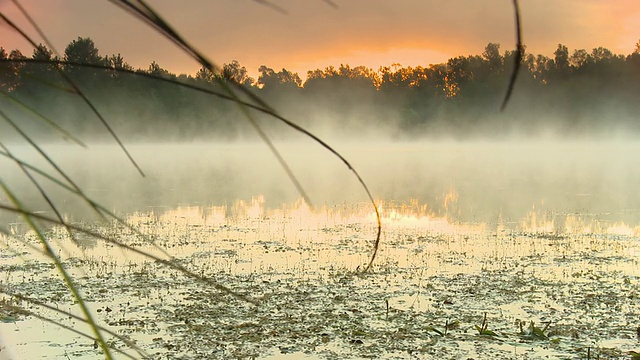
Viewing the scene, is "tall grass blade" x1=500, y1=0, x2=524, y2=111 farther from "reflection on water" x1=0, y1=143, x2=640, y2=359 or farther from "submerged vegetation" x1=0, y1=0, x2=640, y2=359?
"reflection on water" x1=0, y1=143, x2=640, y2=359

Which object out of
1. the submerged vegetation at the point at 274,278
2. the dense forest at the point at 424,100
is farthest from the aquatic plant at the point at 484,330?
the dense forest at the point at 424,100

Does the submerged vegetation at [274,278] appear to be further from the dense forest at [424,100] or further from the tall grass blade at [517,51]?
the dense forest at [424,100]

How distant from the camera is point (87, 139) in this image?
2795 inches

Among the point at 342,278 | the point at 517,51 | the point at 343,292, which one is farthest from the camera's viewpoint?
the point at 342,278

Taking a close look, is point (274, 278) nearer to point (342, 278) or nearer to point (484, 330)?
point (342, 278)

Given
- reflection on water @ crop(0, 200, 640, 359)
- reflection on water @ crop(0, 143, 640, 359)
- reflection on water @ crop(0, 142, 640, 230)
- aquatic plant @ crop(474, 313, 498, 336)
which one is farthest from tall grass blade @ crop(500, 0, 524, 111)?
reflection on water @ crop(0, 142, 640, 230)

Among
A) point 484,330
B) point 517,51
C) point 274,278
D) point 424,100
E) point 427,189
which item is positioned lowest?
point 484,330

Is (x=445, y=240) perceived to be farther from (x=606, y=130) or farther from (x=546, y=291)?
(x=606, y=130)

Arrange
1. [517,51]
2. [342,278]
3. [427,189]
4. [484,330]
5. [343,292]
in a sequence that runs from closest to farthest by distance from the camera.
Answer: [517,51] < [484,330] < [343,292] < [342,278] < [427,189]

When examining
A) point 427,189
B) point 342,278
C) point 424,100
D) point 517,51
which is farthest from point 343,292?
point 424,100

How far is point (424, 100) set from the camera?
69062mm

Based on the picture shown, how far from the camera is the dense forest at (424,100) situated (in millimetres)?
64875

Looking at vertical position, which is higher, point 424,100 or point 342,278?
point 424,100

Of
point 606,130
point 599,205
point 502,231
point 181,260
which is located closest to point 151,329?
point 181,260
